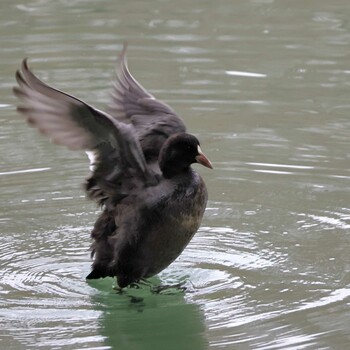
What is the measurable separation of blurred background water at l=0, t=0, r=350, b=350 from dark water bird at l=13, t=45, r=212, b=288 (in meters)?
0.24

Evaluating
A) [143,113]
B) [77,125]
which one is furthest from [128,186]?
[143,113]

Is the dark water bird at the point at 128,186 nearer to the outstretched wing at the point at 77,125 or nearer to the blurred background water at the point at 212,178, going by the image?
the outstretched wing at the point at 77,125

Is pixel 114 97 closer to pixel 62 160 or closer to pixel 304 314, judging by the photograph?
pixel 62 160

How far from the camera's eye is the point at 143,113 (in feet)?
25.8

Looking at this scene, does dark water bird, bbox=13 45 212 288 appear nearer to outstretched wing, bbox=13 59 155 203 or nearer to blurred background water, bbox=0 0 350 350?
outstretched wing, bbox=13 59 155 203

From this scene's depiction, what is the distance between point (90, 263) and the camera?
25.0ft

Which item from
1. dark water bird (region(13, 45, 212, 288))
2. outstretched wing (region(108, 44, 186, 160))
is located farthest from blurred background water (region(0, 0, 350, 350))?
outstretched wing (region(108, 44, 186, 160))

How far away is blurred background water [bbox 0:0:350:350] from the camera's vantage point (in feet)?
21.7

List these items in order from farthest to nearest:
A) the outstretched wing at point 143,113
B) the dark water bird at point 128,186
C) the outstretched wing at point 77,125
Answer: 1. the outstretched wing at point 143,113
2. the dark water bird at point 128,186
3. the outstretched wing at point 77,125

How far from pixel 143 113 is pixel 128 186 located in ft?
3.10

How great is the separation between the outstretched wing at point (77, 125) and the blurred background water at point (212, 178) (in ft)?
2.93

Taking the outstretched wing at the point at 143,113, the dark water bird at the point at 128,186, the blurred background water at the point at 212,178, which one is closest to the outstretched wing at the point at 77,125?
Answer: the dark water bird at the point at 128,186

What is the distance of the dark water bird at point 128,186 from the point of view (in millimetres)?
6695

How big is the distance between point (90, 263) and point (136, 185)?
0.81 meters
